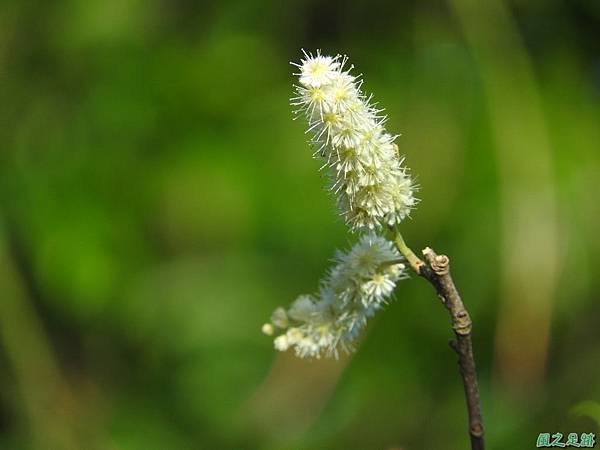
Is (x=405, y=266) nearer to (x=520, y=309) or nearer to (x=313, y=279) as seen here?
(x=520, y=309)

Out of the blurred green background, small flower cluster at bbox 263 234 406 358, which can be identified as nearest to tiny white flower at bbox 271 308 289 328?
small flower cluster at bbox 263 234 406 358

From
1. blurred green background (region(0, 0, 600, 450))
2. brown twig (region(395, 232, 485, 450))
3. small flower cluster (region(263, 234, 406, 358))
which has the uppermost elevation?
blurred green background (region(0, 0, 600, 450))

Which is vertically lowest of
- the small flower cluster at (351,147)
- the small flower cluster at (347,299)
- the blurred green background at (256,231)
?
the small flower cluster at (347,299)

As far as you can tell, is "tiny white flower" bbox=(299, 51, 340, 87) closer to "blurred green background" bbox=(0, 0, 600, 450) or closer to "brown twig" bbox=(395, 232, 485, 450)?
"brown twig" bbox=(395, 232, 485, 450)

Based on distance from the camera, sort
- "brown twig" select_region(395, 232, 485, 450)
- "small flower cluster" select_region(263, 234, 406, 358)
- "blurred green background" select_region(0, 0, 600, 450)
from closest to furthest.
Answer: "brown twig" select_region(395, 232, 485, 450)
"small flower cluster" select_region(263, 234, 406, 358)
"blurred green background" select_region(0, 0, 600, 450)

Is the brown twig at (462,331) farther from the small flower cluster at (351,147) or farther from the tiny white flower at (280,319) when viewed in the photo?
the tiny white flower at (280,319)

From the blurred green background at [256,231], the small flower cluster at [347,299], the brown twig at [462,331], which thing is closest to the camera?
the brown twig at [462,331]

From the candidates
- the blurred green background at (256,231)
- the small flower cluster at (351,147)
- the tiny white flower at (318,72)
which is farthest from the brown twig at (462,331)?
the blurred green background at (256,231)
